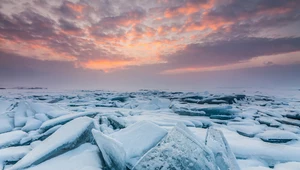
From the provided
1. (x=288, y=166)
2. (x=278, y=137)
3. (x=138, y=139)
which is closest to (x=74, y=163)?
(x=138, y=139)

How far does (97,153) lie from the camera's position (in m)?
1.65

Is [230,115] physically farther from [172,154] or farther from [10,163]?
[10,163]

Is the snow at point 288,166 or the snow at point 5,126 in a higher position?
the snow at point 5,126

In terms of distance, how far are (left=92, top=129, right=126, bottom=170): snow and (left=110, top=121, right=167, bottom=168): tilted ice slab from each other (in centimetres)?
8

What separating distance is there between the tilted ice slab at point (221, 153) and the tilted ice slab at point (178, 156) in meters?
0.12

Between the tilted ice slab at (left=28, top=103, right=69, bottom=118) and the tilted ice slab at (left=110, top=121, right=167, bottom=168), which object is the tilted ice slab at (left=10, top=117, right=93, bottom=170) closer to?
the tilted ice slab at (left=110, top=121, right=167, bottom=168)

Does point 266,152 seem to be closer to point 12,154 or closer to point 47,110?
point 12,154

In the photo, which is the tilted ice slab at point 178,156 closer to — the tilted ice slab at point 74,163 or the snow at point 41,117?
the tilted ice slab at point 74,163

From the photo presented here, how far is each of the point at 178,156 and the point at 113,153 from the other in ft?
1.70

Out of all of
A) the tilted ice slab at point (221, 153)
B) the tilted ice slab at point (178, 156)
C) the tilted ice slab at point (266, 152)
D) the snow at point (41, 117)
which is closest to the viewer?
the tilted ice slab at point (178, 156)

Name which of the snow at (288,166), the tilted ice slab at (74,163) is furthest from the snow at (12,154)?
the snow at (288,166)

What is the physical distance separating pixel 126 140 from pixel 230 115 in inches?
128

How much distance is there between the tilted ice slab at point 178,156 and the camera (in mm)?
1152

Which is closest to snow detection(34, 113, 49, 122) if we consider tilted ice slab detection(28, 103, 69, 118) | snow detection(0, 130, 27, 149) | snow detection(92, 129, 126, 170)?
tilted ice slab detection(28, 103, 69, 118)
